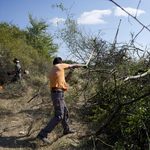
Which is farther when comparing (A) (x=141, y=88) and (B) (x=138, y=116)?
(A) (x=141, y=88)

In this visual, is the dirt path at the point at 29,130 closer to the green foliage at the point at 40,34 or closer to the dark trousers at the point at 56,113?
the dark trousers at the point at 56,113

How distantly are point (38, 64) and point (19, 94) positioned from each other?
15.2 ft

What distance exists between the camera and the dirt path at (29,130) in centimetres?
301

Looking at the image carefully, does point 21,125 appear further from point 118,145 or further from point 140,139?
point 140,139

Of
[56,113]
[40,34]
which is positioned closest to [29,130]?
[56,113]

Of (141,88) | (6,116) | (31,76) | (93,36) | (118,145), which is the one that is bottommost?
(118,145)

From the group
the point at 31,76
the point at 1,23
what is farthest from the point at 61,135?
the point at 1,23

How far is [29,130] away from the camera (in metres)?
3.38

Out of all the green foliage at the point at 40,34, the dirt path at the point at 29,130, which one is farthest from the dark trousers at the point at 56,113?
the green foliage at the point at 40,34

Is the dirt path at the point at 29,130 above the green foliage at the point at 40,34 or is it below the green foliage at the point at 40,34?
below

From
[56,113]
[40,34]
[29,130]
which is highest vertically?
[40,34]

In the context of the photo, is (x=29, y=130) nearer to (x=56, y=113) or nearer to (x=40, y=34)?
(x=56, y=113)

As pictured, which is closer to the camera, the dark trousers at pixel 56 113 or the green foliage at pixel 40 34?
the dark trousers at pixel 56 113

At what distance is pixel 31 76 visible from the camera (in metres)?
8.58
